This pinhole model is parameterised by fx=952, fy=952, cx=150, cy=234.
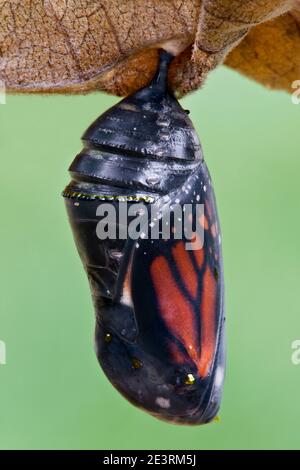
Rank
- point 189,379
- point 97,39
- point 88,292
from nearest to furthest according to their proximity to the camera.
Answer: point 97,39 < point 189,379 < point 88,292

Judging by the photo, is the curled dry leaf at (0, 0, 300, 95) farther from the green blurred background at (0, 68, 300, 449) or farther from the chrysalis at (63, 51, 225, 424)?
the green blurred background at (0, 68, 300, 449)

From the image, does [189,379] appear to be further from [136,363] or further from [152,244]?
[152,244]

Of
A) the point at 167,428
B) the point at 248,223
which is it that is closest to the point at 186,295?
the point at 167,428

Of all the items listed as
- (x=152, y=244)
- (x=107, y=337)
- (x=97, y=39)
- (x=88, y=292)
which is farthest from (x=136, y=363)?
(x=88, y=292)

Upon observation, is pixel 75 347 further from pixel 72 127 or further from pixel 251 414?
pixel 72 127

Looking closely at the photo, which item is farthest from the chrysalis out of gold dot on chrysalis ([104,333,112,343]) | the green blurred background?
the green blurred background

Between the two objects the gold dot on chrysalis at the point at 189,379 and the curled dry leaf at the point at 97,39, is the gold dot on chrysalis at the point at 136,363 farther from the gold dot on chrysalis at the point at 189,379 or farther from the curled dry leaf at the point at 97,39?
the curled dry leaf at the point at 97,39
